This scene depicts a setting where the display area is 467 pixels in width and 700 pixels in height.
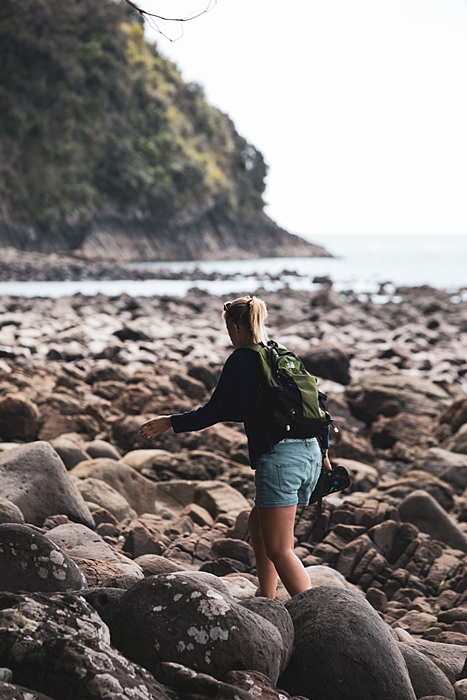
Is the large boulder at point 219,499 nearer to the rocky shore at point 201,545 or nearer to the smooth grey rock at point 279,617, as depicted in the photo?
the rocky shore at point 201,545

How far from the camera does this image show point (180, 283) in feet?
131

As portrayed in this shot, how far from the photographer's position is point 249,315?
135 inches

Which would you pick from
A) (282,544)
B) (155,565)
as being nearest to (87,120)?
(155,565)

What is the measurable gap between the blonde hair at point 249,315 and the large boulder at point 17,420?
475 centimetres

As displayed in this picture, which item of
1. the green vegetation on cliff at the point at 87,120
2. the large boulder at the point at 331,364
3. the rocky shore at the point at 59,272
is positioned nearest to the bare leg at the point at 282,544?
the large boulder at the point at 331,364

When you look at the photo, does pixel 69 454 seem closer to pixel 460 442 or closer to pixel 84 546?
pixel 84 546

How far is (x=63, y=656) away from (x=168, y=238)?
68.9 m

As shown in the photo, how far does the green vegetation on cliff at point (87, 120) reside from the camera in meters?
51.0

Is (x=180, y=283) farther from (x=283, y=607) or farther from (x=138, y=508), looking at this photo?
(x=283, y=607)

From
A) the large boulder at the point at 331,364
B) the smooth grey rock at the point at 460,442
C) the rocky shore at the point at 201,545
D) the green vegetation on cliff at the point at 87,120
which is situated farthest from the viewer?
the green vegetation on cliff at the point at 87,120

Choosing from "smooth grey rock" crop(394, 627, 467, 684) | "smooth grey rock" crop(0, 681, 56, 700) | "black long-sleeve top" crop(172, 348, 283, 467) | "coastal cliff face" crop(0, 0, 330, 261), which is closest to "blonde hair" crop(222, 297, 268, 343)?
"black long-sleeve top" crop(172, 348, 283, 467)

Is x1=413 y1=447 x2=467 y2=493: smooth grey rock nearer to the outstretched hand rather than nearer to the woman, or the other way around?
the woman

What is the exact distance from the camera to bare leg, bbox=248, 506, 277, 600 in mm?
3607

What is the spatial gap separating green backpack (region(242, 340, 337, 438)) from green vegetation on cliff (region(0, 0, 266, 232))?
50964 millimetres
